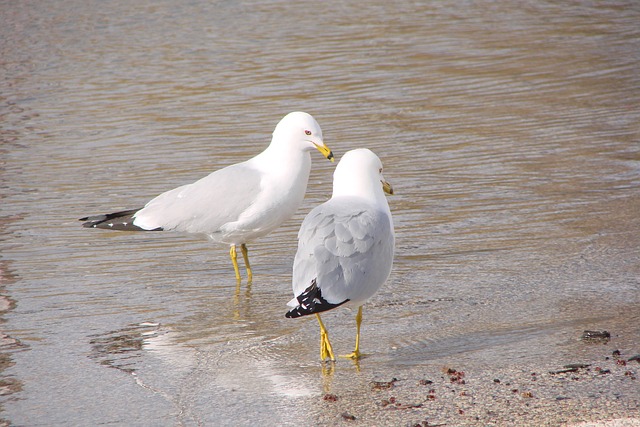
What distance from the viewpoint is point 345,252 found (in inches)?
195

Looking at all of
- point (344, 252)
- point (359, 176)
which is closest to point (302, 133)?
point (359, 176)

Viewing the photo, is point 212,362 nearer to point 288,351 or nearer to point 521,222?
point 288,351

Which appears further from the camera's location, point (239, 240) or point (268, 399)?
point (239, 240)

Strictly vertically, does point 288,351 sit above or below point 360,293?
below

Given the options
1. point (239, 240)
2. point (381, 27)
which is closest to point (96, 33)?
point (381, 27)

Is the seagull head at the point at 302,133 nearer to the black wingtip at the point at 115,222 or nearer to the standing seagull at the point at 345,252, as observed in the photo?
the black wingtip at the point at 115,222

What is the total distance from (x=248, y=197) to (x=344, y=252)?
65.1 inches

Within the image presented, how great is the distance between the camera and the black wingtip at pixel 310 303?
471 centimetres

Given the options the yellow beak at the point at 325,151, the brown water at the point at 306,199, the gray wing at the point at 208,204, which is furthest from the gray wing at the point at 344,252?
the gray wing at the point at 208,204

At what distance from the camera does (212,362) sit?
518 cm

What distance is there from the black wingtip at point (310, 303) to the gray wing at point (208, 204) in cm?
177

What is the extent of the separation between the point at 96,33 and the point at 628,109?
29.2ft

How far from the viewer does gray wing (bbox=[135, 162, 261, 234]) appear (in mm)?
6492

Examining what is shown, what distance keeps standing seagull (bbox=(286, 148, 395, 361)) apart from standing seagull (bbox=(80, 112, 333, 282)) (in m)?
1.17
